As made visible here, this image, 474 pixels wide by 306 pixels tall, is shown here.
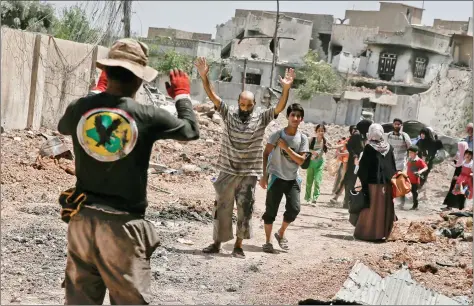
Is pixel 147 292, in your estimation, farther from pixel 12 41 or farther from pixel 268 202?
pixel 12 41

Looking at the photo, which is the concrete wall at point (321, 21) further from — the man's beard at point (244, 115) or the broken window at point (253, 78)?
the man's beard at point (244, 115)

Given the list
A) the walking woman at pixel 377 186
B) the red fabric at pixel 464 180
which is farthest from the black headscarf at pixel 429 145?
the walking woman at pixel 377 186

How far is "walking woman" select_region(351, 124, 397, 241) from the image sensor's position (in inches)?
422

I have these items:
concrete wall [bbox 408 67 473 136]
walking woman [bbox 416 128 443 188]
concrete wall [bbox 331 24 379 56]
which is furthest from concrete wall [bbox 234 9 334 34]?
walking woman [bbox 416 128 443 188]

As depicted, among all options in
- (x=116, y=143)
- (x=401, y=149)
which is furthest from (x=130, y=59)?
(x=401, y=149)

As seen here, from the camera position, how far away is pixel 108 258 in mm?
4246

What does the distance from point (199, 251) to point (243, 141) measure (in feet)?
4.22

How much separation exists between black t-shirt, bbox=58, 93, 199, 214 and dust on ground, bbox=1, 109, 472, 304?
211cm

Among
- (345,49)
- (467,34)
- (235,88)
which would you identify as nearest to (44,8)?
(235,88)

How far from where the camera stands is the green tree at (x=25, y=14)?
991 inches

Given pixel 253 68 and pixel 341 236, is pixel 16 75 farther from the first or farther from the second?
pixel 253 68

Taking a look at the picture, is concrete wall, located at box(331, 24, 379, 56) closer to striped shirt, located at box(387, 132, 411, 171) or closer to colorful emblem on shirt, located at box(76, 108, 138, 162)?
striped shirt, located at box(387, 132, 411, 171)

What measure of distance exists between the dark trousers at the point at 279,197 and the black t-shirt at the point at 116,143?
194 inches

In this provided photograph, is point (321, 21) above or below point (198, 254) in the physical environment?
above
